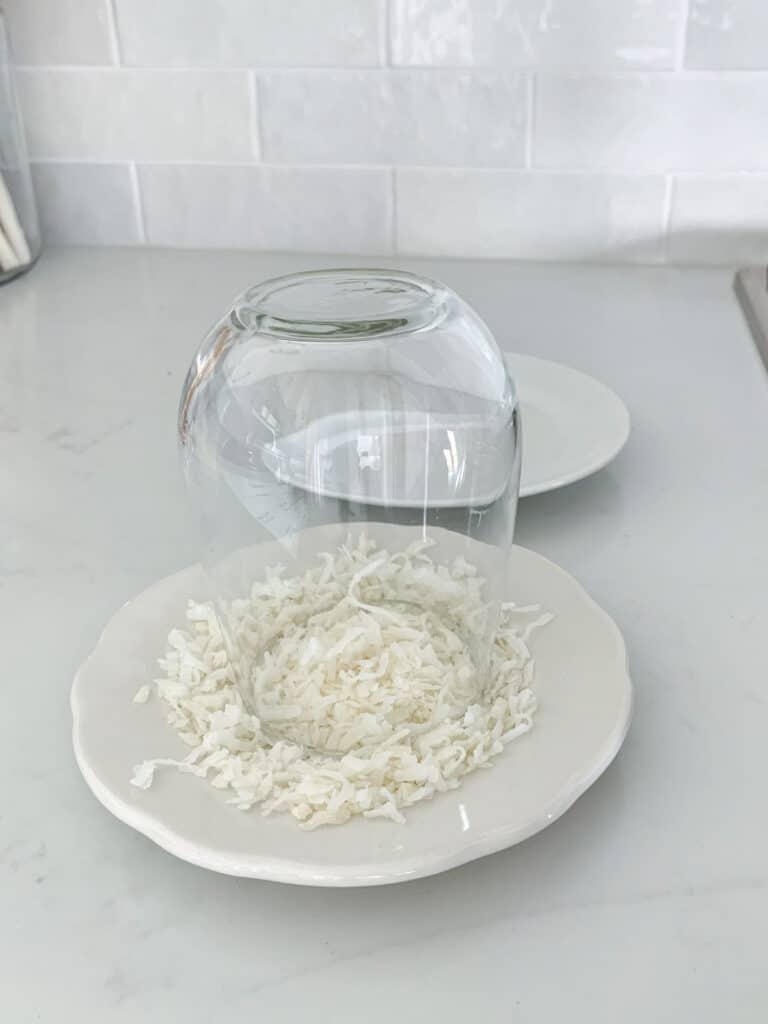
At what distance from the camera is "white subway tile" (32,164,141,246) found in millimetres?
1339

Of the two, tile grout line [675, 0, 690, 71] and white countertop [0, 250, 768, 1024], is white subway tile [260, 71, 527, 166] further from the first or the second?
white countertop [0, 250, 768, 1024]

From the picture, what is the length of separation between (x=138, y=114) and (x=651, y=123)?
1.83 feet

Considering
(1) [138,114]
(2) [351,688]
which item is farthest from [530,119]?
(2) [351,688]

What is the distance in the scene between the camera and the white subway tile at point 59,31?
4.06ft

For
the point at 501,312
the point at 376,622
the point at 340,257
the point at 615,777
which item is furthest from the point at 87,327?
the point at 615,777

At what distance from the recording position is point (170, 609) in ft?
2.19

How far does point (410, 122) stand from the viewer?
1.24 metres

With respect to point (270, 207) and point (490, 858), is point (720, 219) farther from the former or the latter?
point (490, 858)

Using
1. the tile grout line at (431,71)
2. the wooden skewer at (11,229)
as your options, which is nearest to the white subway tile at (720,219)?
the tile grout line at (431,71)

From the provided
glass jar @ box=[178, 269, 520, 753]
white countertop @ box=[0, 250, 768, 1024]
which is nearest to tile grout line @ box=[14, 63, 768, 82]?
white countertop @ box=[0, 250, 768, 1024]

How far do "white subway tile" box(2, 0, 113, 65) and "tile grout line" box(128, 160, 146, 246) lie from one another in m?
0.12

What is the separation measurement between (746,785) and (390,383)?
26 cm

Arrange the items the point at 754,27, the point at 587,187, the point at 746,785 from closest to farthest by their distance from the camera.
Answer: the point at 746,785 → the point at 754,27 → the point at 587,187

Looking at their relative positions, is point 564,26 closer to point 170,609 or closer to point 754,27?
point 754,27
